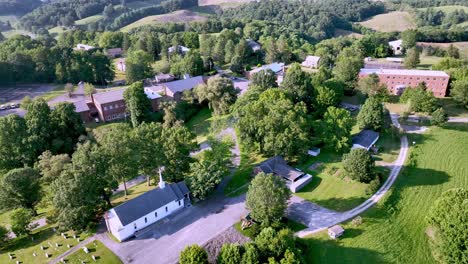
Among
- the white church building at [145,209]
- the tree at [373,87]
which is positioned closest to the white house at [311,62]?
the tree at [373,87]

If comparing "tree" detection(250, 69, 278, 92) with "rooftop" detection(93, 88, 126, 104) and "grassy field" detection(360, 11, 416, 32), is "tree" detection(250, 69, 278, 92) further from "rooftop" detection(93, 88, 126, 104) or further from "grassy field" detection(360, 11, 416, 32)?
"grassy field" detection(360, 11, 416, 32)

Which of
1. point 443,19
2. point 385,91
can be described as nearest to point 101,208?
point 385,91

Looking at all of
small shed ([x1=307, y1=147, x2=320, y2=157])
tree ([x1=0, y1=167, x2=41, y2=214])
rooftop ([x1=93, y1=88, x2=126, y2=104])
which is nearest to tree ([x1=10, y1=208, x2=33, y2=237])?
tree ([x1=0, y1=167, x2=41, y2=214])

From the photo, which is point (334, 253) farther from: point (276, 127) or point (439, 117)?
point (439, 117)

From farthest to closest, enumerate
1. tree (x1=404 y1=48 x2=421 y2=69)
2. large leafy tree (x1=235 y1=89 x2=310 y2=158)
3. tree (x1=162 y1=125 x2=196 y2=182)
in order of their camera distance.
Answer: tree (x1=404 y1=48 x2=421 y2=69) → large leafy tree (x1=235 y1=89 x2=310 y2=158) → tree (x1=162 y1=125 x2=196 y2=182)

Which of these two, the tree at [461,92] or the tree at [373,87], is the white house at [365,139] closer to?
the tree at [373,87]

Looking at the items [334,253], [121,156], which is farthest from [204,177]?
[334,253]
